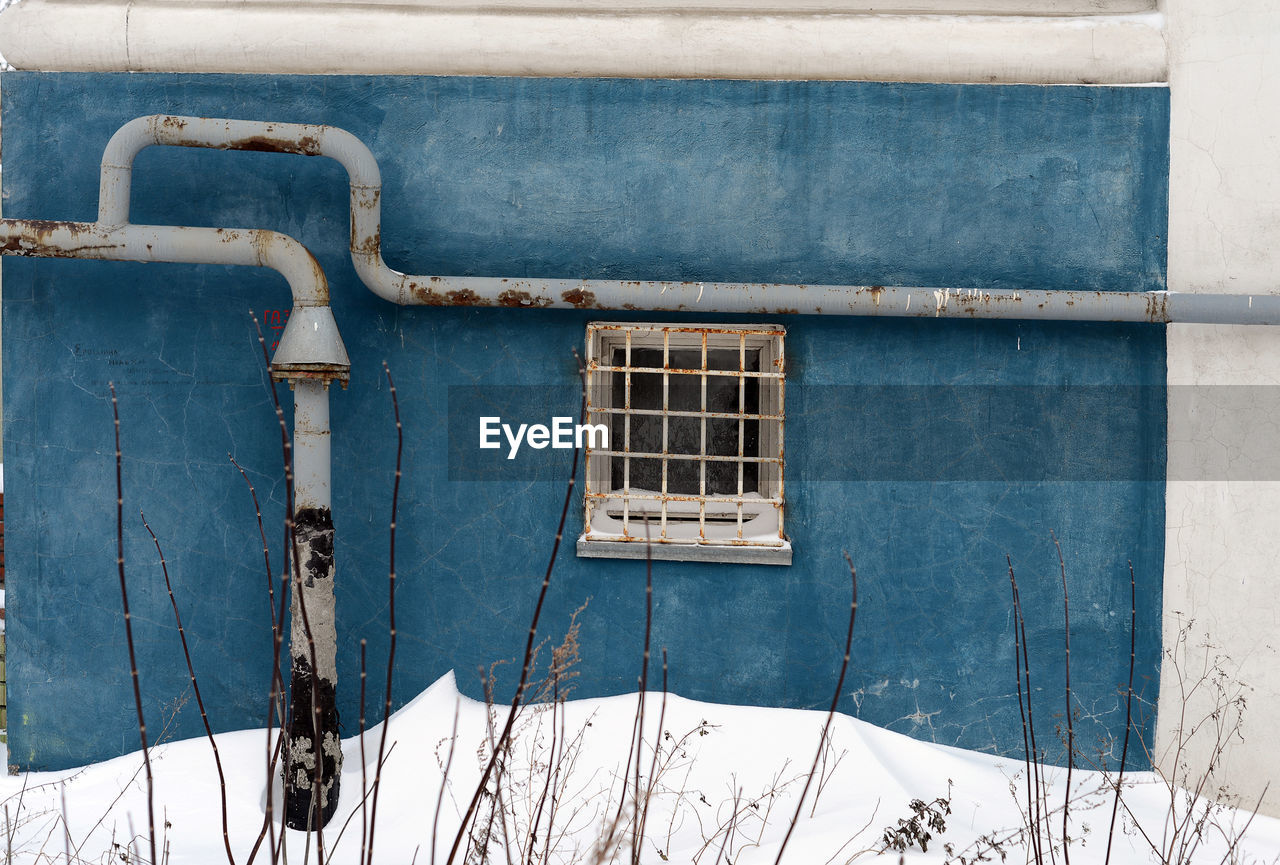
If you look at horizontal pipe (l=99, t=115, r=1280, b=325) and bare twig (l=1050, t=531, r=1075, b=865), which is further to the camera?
horizontal pipe (l=99, t=115, r=1280, b=325)

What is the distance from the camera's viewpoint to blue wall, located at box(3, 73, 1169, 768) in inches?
152

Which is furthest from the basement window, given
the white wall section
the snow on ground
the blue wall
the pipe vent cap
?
the white wall section

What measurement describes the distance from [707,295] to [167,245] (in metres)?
2.26

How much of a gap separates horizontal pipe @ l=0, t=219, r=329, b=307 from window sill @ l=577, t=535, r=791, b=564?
5.15 ft

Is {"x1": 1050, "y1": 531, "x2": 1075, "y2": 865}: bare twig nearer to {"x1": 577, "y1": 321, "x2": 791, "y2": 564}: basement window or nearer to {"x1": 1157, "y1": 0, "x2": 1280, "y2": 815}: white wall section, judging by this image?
{"x1": 1157, "y1": 0, "x2": 1280, "y2": 815}: white wall section

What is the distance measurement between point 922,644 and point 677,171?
242 cm

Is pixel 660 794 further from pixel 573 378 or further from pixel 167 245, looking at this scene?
pixel 167 245

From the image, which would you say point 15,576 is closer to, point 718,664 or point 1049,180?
point 718,664

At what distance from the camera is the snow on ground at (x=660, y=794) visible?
3.31 m

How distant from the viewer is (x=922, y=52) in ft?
12.7

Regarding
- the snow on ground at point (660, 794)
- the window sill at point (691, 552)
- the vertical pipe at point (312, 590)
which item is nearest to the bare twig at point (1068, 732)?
the snow on ground at point (660, 794)

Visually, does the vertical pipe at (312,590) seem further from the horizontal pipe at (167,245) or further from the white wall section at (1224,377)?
the white wall section at (1224,377)

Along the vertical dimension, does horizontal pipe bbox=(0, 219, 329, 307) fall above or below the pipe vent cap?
above

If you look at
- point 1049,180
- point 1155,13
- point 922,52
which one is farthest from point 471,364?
point 1155,13
